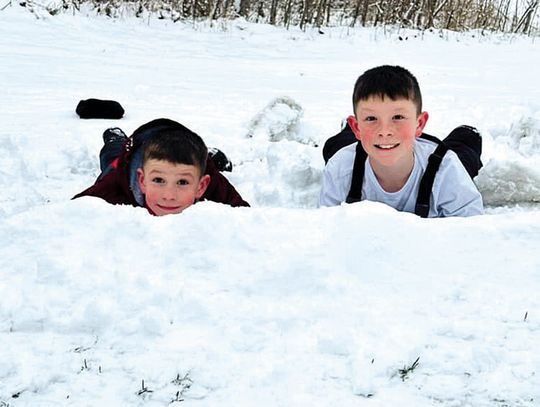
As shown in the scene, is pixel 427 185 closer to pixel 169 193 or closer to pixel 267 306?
pixel 169 193

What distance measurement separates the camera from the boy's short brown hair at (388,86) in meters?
3.38

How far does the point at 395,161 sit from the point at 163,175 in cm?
120

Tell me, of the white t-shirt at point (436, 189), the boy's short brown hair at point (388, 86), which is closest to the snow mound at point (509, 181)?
the white t-shirt at point (436, 189)

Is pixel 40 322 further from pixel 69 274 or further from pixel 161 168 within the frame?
pixel 161 168

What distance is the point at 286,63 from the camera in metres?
9.73

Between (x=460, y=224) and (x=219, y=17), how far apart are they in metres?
10.9

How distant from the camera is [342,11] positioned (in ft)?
50.1

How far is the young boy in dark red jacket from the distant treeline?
8.40 metres

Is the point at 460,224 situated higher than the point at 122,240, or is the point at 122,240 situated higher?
the point at 460,224

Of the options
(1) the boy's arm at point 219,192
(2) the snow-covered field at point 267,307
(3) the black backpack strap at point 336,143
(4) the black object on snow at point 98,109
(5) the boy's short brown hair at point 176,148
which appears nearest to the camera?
(2) the snow-covered field at point 267,307

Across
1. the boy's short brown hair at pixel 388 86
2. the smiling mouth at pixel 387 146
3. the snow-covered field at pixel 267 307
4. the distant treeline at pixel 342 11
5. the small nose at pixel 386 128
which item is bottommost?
the snow-covered field at pixel 267 307

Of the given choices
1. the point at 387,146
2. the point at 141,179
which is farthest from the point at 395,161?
the point at 141,179

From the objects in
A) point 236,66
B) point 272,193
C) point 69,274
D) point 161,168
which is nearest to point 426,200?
point 272,193

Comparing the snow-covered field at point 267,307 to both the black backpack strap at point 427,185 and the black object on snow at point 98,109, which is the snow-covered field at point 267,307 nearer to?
the black backpack strap at point 427,185
